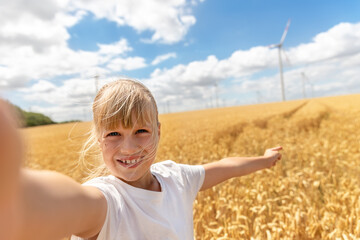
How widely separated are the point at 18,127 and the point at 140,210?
41.1 inches

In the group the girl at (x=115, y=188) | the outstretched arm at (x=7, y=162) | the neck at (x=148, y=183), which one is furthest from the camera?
the neck at (x=148, y=183)

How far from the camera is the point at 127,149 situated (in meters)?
1.39

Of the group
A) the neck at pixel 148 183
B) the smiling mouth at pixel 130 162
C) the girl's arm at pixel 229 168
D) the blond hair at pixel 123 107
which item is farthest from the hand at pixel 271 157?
the smiling mouth at pixel 130 162

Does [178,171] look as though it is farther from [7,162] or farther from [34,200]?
[7,162]

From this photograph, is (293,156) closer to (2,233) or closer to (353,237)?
(353,237)

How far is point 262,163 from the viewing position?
2.56 m

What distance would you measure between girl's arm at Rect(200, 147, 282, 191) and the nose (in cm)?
82

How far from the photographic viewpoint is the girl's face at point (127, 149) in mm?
1404

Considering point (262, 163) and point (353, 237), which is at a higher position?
point (262, 163)

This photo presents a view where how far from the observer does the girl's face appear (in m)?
1.40

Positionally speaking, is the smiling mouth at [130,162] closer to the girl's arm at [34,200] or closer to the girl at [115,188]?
the girl at [115,188]

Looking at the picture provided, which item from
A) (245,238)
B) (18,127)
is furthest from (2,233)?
(245,238)

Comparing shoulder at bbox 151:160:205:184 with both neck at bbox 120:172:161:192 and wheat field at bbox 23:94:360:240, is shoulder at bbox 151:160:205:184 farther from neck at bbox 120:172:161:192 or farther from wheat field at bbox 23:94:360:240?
wheat field at bbox 23:94:360:240

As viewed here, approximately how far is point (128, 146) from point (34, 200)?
30.3 inches
